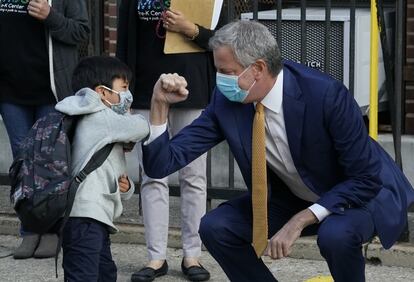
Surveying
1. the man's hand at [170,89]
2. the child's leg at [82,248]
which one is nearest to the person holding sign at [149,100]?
the child's leg at [82,248]

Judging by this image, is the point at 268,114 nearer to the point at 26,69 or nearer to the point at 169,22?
the point at 169,22

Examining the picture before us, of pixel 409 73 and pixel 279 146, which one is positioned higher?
pixel 279 146

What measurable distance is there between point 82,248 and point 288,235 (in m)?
0.91

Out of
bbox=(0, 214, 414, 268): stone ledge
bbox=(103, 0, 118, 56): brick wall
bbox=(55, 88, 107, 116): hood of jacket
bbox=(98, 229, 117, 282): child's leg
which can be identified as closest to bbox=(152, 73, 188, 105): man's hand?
bbox=(55, 88, 107, 116): hood of jacket

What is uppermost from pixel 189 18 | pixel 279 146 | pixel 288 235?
pixel 189 18

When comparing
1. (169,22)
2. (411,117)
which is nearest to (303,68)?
(169,22)

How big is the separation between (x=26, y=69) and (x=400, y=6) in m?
2.00

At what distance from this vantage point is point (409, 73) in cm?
790

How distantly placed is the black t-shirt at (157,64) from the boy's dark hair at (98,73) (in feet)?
2.62

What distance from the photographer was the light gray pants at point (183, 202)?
19.9ft

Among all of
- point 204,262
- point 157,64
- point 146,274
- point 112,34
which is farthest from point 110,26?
point 146,274

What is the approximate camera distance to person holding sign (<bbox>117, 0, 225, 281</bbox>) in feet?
19.9

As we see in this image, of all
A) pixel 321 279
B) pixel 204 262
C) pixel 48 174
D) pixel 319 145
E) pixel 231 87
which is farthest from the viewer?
pixel 204 262

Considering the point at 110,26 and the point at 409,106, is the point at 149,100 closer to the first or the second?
the point at 110,26
